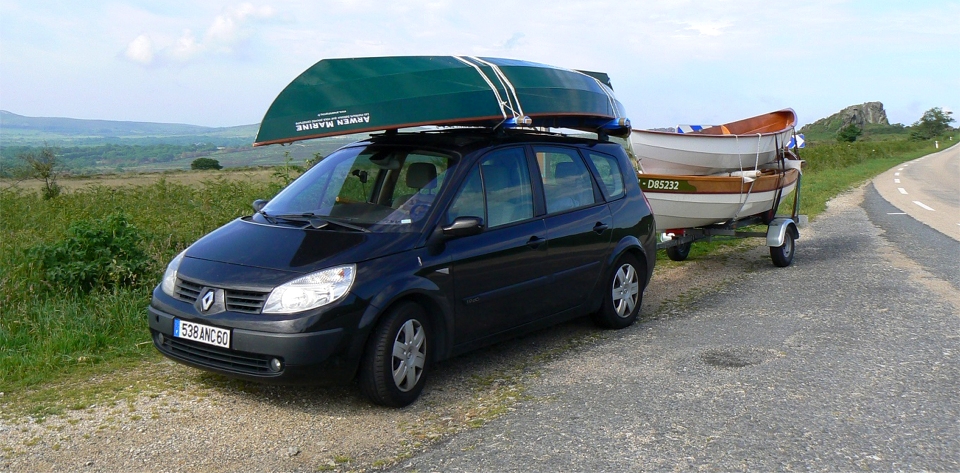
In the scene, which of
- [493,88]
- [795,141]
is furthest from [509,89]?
[795,141]

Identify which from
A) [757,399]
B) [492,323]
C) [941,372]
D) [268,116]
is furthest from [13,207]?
[941,372]

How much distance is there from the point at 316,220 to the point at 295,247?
21.3 inches

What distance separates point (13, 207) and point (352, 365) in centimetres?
1023

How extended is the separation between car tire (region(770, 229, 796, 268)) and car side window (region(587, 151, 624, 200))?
3980 millimetres

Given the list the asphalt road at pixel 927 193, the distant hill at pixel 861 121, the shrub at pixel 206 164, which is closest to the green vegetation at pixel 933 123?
the distant hill at pixel 861 121

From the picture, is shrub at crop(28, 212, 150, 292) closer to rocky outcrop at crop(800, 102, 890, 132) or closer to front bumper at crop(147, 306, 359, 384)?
front bumper at crop(147, 306, 359, 384)

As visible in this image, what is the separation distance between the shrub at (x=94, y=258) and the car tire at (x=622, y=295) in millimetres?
4332

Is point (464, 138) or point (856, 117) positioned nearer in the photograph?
point (464, 138)

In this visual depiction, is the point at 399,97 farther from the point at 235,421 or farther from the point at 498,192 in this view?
the point at 235,421

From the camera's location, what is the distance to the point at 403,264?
5.25 metres

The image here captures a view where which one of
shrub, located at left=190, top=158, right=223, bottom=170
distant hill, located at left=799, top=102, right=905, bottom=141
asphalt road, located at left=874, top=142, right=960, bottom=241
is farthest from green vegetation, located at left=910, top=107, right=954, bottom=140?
shrub, located at left=190, top=158, right=223, bottom=170

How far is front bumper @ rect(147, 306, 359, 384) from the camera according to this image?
15.7 feet

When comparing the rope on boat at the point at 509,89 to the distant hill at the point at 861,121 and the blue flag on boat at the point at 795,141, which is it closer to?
the blue flag on boat at the point at 795,141

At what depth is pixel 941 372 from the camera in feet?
19.7
